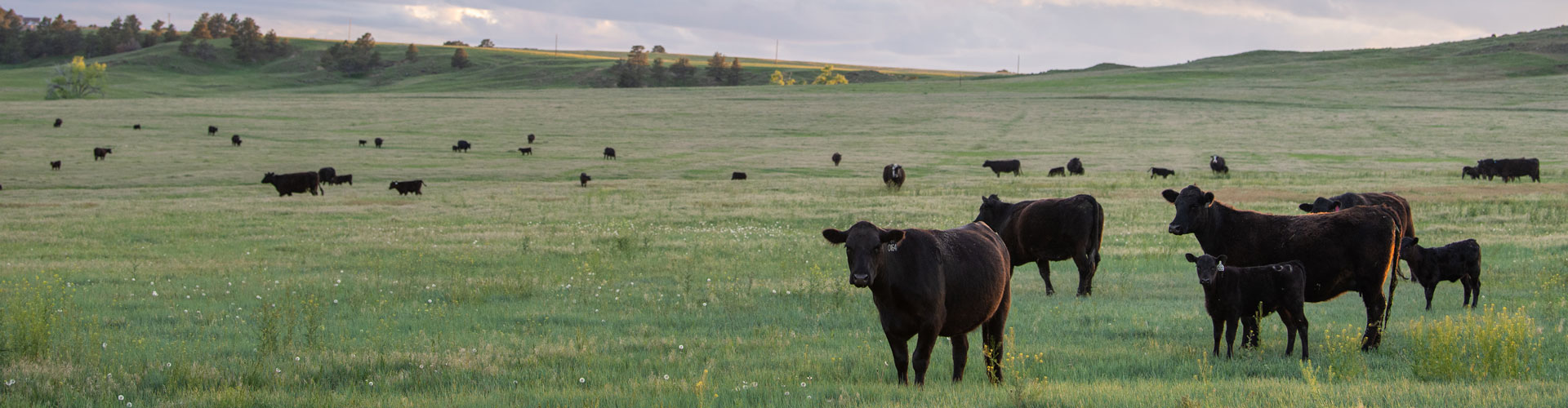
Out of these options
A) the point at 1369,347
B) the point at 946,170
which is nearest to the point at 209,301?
the point at 1369,347

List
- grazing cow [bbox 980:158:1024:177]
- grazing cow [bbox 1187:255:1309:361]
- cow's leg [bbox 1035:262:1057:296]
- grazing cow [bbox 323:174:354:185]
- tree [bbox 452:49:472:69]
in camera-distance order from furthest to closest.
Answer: tree [bbox 452:49:472:69] → grazing cow [bbox 980:158:1024:177] → grazing cow [bbox 323:174:354:185] → cow's leg [bbox 1035:262:1057:296] → grazing cow [bbox 1187:255:1309:361]

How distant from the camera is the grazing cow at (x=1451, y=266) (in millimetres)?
11664

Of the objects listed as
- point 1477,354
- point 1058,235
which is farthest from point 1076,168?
point 1477,354

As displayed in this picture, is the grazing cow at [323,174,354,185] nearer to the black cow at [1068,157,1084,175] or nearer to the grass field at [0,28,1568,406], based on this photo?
the grass field at [0,28,1568,406]

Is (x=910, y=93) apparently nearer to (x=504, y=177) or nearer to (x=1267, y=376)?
(x=504, y=177)

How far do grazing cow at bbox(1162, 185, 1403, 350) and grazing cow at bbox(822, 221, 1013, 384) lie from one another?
3.05 meters

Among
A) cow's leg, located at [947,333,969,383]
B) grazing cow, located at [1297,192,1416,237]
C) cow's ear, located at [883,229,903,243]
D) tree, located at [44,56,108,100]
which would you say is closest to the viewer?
cow's ear, located at [883,229,903,243]

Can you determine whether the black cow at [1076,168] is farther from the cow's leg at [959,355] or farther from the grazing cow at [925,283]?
the cow's leg at [959,355]

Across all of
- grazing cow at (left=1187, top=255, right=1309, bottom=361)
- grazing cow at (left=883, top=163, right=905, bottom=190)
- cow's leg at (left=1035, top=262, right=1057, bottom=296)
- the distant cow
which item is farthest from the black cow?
grazing cow at (left=1187, top=255, right=1309, bottom=361)

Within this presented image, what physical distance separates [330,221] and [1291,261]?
2116cm

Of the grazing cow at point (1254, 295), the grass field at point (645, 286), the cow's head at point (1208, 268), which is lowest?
the grass field at point (645, 286)

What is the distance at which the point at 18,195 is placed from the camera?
108ft

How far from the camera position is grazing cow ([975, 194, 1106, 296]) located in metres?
13.6

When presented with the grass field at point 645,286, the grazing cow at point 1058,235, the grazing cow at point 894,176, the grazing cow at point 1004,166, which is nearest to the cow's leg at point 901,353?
the grass field at point 645,286
